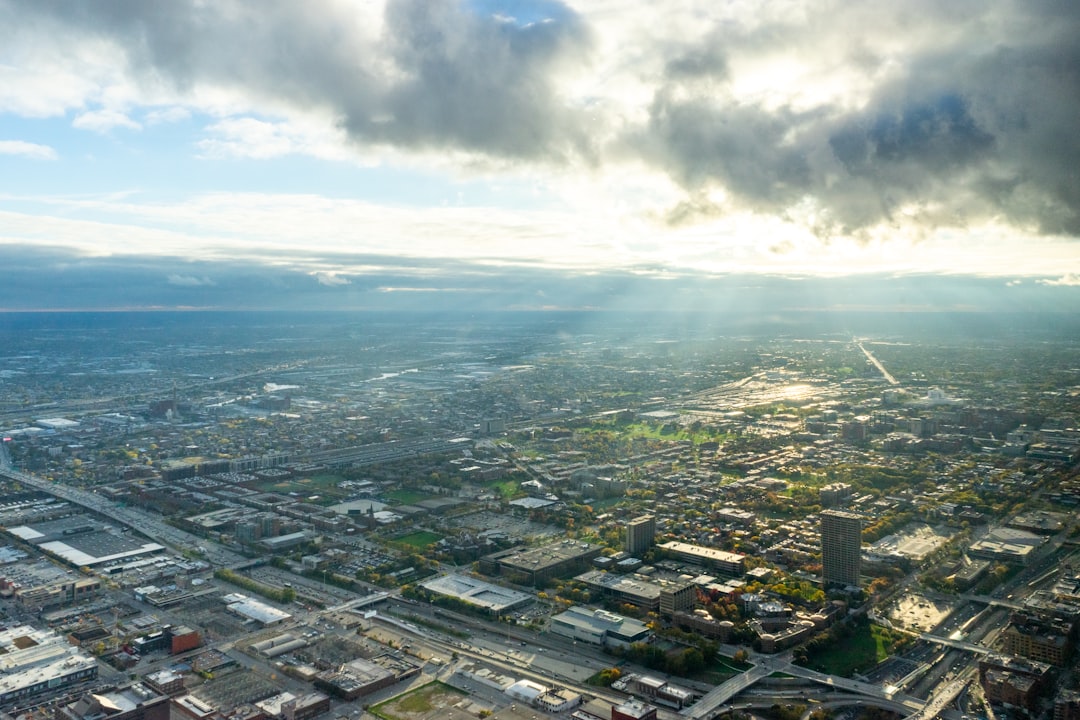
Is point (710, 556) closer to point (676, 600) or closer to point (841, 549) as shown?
point (841, 549)

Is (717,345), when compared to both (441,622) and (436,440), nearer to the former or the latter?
(436,440)

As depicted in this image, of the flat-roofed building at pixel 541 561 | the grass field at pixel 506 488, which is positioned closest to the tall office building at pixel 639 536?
the flat-roofed building at pixel 541 561

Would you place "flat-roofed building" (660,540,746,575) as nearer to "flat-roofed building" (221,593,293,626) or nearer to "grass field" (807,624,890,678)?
"grass field" (807,624,890,678)

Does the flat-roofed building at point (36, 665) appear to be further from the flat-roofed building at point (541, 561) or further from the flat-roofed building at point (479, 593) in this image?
the flat-roofed building at point (541, 561)

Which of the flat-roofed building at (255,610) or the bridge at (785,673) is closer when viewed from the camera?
the bridge at (785,673)

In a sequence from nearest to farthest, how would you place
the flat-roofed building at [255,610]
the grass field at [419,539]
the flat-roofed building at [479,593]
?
the flat-roofed building at [255,610] < the flat-roofed building at [479,593] < the grass field at [419,539]

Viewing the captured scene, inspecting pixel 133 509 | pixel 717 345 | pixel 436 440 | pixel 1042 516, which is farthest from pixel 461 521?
pixel 717 345
